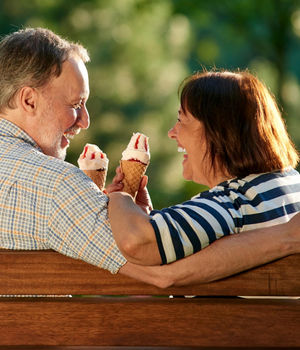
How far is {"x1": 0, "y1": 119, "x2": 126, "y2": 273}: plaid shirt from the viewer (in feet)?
5.87

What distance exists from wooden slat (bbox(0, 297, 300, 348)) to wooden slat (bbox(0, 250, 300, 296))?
0.03m

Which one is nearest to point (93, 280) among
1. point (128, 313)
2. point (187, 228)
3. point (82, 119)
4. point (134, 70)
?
point (128, 313)

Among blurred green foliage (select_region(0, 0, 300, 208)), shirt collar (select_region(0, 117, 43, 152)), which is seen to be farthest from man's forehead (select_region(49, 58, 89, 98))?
blurred green foliage (select_region(0, 0, 300, 208))

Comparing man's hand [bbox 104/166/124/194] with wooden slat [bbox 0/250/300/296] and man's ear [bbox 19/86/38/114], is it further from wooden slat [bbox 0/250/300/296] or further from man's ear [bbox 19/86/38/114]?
wooden slat [bbox 0/250/300/296]

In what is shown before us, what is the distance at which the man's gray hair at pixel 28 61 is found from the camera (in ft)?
7.53

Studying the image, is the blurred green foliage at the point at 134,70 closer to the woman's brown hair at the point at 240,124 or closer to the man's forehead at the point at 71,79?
the man's forehead at the point at 71,79

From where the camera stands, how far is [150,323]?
1.81m

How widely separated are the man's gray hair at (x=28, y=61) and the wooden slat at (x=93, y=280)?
656 millimetres

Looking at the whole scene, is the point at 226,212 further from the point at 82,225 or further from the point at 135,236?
the point at 82,225

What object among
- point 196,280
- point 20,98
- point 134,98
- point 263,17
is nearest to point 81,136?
point 134,98

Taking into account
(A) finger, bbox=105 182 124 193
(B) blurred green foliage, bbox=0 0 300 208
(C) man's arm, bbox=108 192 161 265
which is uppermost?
(B) blurred green foliage, bbox=0 0 300 208

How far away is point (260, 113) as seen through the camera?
6.73ft

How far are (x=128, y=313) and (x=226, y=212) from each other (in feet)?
1.16

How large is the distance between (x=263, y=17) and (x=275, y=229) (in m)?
10.3
